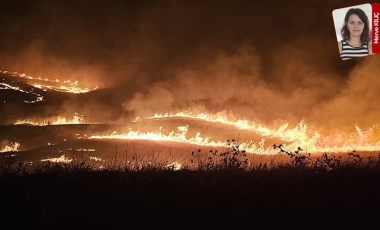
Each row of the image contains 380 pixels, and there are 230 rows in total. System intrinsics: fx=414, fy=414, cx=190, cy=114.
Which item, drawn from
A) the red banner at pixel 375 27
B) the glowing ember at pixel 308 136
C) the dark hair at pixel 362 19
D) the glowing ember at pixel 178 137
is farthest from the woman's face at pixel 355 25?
the glowing ember at pixel 178 137

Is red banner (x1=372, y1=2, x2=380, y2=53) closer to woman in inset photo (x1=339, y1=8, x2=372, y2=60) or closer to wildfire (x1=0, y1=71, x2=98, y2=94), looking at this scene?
woman in inset photo (x1=339, y1=8, x2=372, y2=60)

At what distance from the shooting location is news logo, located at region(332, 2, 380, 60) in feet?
66.4

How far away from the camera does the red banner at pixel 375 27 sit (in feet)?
69.1

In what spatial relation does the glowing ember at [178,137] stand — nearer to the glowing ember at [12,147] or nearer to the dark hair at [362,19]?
the glowing ember at [12,147]

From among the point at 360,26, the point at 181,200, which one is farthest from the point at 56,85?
the point at 181,200

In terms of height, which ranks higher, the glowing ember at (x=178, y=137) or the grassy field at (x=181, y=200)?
the glowing ember at (x=178, y=137)

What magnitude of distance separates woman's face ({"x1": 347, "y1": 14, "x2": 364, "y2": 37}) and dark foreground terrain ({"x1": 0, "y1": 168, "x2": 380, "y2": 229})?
13.4m

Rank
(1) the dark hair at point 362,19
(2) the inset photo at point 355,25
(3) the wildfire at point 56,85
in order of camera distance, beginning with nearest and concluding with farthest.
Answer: (2) the inset photo at point 355,25
(1) the dark hair at point 362,19
(3) the wildfire at point 56,85

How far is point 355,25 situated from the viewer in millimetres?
20562

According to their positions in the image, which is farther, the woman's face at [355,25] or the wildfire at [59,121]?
the wildfire at [59,121]

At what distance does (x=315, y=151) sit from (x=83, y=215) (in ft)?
61.9

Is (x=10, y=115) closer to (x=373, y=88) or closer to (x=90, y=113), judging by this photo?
(x=90, y=113)

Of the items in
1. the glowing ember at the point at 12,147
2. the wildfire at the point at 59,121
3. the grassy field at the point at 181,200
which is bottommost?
the grassy field at the point at 181,200

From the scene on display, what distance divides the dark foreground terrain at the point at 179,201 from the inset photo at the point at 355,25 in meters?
12.9
